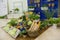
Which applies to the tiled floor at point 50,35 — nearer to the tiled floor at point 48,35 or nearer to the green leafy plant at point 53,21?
the tiled floor at point 48,35

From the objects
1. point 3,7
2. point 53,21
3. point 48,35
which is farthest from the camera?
point 3,7

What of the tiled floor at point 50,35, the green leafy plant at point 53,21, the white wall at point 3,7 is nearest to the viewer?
the tiled floor at point 50,35

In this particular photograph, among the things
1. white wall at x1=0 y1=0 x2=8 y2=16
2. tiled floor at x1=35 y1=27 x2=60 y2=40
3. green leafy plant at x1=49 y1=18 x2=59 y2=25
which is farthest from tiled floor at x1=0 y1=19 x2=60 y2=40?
white wall at x1=0 y1=0 x2=8 y2=16

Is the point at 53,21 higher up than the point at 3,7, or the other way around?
the point at 3,7

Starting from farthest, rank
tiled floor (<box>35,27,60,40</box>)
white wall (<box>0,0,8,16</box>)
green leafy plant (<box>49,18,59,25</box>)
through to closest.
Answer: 1. white wall (<box>0,0,8,16</box>)
2. green leafy plant (<box>49,18,59,25</box>)
3. tiled floor (<box>35,27,60,40</box>)

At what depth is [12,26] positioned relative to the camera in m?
2.07

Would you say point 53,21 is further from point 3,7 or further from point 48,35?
point 3,7


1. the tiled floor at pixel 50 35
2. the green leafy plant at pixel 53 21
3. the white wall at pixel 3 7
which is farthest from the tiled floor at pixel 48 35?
the white wall at pixel 3 7

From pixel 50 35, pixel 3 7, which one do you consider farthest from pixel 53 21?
pixel 3 7

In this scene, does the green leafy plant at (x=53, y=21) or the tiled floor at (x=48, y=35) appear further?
the green leafy plant at (x=53, y=21)

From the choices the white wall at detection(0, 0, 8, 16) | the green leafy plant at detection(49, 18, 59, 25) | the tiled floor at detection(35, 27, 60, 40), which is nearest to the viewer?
the tiled floor at detection(35, 27, 60, 40)

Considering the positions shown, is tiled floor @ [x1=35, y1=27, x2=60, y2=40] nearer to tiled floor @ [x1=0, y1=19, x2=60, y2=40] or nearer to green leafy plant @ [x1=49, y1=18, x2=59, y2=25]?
tiled floor @ [x1=0, y1=19, x2=60, y2=40]

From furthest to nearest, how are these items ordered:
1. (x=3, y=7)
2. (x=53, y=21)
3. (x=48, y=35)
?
(x=3, y=7) < (x=53, y=21) < (x=48, y=35)

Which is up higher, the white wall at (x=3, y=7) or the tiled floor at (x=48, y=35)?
the white wall at (x=3, y=7)
